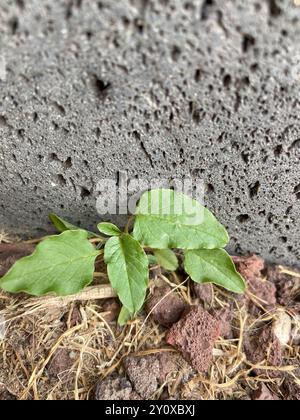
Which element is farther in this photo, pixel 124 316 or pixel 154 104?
pixel 124 316

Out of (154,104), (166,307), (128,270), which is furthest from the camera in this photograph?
(166,307)

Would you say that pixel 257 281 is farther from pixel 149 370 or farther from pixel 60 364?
pixel 60 364

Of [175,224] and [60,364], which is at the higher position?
[175,224]

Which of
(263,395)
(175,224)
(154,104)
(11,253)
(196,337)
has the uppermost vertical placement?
(154,104)

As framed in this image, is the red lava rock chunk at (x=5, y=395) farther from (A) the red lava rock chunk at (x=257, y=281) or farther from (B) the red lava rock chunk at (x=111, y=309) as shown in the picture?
(A) the red lava rock chunk at (x=257, y=281)

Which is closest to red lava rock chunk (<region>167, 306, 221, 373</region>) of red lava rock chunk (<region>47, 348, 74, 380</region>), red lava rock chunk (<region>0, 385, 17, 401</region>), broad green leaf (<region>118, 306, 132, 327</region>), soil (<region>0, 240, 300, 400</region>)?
soil (<region>0, 240, 300, 400</region>)

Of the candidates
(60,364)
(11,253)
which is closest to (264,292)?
(60,364)

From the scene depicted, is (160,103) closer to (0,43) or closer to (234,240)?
(0,43)

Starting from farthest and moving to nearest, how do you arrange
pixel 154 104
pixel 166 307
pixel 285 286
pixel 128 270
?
1. pixel 285 286
2. pixel 166 307
3. pixel 128 270
4. pixel 154 104
